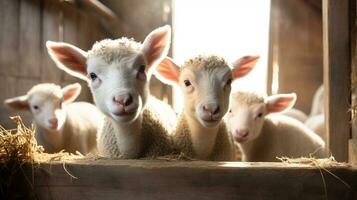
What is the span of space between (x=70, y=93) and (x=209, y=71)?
2684mm

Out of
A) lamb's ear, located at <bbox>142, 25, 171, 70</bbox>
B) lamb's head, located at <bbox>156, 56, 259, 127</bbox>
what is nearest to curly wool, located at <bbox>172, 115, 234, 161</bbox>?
lamb's head, located at <bbox>156, 56, 259, 127</bbox>

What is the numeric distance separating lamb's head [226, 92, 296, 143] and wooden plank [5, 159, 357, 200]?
5.64 ft

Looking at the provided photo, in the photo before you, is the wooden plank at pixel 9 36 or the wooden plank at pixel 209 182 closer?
the wooden plank at pixel 209 182

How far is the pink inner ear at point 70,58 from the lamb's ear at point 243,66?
123cm

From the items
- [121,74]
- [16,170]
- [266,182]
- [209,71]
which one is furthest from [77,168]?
[209,71]

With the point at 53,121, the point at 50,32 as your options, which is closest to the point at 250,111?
the point at 53,121

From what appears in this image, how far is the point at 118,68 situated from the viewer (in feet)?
9.55

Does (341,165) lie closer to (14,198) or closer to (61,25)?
(14,198)

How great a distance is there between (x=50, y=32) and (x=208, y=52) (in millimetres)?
3419

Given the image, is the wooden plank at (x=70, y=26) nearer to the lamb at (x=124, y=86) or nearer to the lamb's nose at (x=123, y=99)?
the lamb at (x=124, y=86)

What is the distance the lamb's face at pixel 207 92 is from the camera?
3.04m

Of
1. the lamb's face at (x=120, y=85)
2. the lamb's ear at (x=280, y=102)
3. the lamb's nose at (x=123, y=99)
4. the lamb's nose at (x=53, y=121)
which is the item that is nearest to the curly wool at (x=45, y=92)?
the lamb's nose at (x=53, y=121)

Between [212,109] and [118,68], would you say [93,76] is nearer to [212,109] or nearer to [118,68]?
[118,68]

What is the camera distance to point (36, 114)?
5172mm
